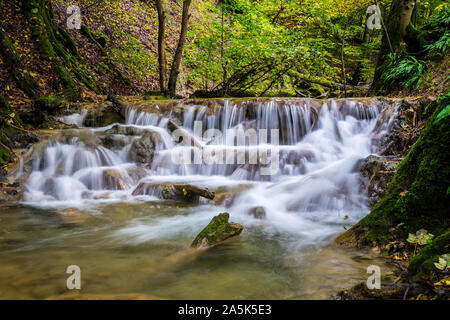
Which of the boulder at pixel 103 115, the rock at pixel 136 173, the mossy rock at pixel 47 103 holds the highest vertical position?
the mossy rock at pixel 47 103

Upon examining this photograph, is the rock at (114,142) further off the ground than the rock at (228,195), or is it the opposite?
the rock at (114,142)

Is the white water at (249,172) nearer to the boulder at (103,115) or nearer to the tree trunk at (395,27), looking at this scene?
the boulder at (103,115)

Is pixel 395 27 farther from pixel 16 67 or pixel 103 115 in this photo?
pixel 16 67

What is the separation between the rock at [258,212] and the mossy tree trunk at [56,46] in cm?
788

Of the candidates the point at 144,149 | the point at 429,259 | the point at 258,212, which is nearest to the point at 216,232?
the point at 258,212

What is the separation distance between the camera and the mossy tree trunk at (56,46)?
9375mm

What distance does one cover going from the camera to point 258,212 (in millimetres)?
4867

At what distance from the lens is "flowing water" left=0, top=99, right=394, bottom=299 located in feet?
8.24

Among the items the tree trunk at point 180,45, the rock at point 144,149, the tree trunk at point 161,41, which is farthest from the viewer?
the tree trunk at point 161,41

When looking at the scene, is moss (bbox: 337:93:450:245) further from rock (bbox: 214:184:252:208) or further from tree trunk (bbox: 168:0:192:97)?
tree trunk (bbox: 168:0:192:97)

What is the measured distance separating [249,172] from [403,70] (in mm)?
5847

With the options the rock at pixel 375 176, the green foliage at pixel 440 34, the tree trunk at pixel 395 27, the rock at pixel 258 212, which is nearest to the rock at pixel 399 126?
the rock at pixel 375 176
